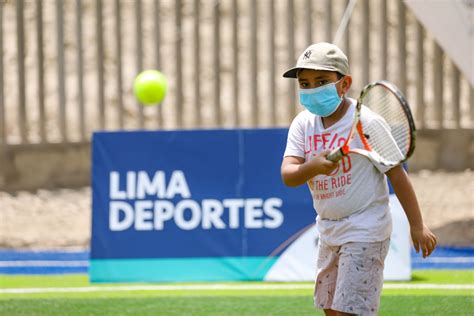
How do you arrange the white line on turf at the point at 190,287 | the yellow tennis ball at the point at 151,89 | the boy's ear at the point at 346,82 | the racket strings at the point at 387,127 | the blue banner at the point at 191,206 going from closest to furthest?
1. the racket strings at the point at 387,127
2. the boy's ear at the point at 346,82
3. the white line on turf at the point at 190,287
4. the blue banner at the point at 191,206
5. the yellow tennis ball at the point at 151,89

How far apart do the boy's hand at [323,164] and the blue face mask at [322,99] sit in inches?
12.7

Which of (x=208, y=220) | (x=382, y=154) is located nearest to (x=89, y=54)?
(x=208, y=220)

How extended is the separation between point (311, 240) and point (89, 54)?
6661 mm

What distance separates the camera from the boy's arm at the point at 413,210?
4348 mm

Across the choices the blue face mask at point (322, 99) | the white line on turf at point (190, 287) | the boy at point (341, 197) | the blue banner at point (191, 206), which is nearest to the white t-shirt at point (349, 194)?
the boy at point (341, 197)

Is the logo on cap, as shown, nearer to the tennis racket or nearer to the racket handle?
the tennis racket

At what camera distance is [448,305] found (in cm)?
691

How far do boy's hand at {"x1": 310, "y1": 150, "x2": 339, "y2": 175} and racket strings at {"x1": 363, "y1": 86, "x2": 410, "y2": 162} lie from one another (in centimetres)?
29

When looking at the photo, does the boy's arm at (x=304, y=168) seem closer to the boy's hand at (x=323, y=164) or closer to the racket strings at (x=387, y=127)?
the boy's hand at (x=323, y=164)

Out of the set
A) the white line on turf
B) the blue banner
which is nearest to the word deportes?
the blue banner

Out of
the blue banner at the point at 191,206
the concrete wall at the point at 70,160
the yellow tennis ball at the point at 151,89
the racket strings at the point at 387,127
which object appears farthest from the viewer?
the concrete wall at the point at 70,160

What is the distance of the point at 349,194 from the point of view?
442cm

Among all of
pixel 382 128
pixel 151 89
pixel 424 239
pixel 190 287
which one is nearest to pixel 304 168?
pixel 382 128

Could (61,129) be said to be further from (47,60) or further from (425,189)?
(425,189)
